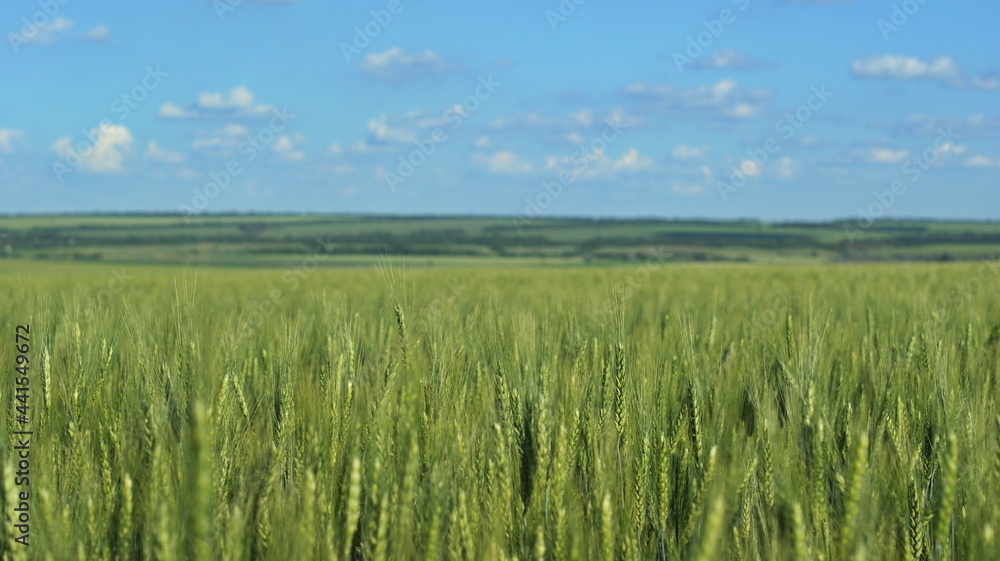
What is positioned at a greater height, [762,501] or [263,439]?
[263,439]

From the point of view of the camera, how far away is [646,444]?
191 cm

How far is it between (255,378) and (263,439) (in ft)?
2.30

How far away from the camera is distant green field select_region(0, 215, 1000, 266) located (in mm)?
Answer: 49812

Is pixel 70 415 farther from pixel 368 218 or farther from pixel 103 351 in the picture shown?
pixel 368 218

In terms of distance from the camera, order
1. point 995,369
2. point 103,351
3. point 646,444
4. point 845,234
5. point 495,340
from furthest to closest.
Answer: point 845,234
point 995,369
point 495,340
point 103,351
point 646,444

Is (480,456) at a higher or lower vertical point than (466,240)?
lower

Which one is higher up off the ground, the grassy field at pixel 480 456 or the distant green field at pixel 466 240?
the distant green field at pixel 466 240

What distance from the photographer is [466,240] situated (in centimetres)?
7100

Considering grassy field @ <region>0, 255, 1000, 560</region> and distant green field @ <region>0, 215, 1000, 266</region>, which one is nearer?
grassy field @ <region>0, 255, 1000, 560</region>

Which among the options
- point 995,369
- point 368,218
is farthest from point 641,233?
point 995,369

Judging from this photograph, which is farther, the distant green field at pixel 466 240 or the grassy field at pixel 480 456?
the distant green field at pixel 466 240

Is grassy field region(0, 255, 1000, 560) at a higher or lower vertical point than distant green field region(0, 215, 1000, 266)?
lower

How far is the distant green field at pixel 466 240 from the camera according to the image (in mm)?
49812

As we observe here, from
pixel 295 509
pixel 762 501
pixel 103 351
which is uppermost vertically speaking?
pixel 103 351
